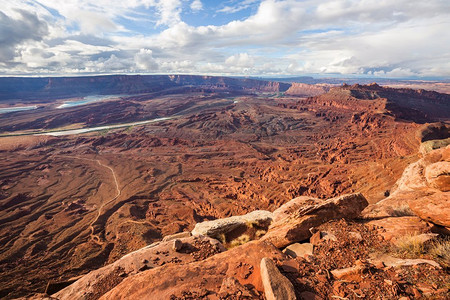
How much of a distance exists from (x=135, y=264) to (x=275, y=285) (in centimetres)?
561

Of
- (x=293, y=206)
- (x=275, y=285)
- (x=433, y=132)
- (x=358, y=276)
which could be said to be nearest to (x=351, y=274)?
(x=358, y=276)

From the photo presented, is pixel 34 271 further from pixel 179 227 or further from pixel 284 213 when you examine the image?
pixel 284 213

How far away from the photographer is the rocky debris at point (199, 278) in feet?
17.5

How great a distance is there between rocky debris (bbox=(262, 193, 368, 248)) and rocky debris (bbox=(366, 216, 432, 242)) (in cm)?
102

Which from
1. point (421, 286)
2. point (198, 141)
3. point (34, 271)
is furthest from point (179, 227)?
point (198, 141)

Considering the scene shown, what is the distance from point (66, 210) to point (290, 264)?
29.9m

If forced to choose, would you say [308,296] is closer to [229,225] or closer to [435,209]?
[435,209]

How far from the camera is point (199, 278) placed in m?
5.78

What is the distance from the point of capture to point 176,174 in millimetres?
36688

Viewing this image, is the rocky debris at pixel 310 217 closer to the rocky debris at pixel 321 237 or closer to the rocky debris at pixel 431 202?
the rocky debris at pixel 321 237

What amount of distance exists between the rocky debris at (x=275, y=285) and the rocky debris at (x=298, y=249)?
2229 mm

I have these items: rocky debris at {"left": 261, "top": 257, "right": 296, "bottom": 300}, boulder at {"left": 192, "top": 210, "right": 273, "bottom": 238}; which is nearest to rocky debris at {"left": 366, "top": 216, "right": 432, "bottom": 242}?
rocky debris at {"left": 261, "top": 257, "right": 296, "bottom": 300}

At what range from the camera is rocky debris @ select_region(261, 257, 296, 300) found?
15.0 feet

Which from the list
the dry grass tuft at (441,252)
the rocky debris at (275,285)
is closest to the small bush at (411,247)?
the dry grass tuft at (441,252)
